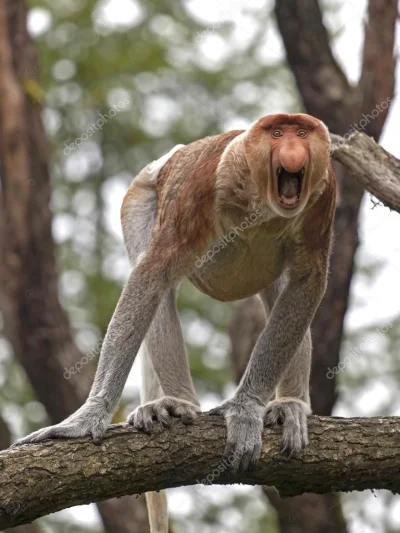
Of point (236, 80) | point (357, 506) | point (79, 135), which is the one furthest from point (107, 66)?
point (357, 506)

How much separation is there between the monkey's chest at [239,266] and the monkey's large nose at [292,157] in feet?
2.38

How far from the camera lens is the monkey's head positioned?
4254 mm

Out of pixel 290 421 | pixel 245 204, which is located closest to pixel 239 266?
pixel 245 204

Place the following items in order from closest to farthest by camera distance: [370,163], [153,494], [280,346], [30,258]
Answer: [280,346] → [153,494] → [370,163] → [30,258]

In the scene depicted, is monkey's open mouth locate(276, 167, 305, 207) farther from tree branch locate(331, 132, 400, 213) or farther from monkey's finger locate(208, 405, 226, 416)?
tree branch locate(331, 132, 400, 213)

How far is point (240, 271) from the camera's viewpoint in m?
5.10

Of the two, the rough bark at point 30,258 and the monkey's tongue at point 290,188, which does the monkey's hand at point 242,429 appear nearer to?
the monkey's tongue at point 290,188

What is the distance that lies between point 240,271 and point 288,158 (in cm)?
105

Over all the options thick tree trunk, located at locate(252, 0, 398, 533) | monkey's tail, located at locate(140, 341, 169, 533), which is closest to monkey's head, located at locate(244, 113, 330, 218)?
monkey's tail, located at locate(140, 341, 169, 533)

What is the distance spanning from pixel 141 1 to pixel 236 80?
1695 millimetres

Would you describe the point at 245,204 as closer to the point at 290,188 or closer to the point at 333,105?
the point at 290,188

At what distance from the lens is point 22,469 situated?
391cm

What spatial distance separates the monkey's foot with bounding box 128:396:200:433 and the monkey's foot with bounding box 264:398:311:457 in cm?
42

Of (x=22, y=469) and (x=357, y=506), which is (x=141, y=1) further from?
(x=22, y=469)
